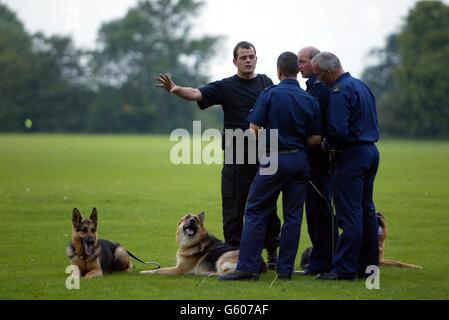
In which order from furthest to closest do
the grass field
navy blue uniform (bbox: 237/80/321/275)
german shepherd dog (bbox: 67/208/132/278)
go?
german shepherd dog (bbox: 67/208/132/278)
navy blue uniform (bbox: 237/80/321/275)
the grass field

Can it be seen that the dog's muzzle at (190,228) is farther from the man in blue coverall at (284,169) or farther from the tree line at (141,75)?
the tree line at (141,75)

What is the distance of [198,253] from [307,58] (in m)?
2.72

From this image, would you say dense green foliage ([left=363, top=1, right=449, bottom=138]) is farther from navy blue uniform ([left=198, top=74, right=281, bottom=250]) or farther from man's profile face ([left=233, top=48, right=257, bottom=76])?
man's profile face ([left=233, top=48, right=257, bottom=76])

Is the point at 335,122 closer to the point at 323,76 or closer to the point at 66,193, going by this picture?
the point at 323,76

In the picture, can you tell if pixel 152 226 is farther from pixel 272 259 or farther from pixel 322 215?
pixel 322 215

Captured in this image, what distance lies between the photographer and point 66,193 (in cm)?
2305

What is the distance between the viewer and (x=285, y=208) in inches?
420

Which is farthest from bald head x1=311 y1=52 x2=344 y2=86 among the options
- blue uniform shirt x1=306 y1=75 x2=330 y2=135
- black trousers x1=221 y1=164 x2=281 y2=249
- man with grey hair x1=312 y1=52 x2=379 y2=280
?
black trousers x1=221 y1=164 x2=281 y2=249

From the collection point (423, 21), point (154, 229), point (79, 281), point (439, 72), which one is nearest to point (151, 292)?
point (79, 281)

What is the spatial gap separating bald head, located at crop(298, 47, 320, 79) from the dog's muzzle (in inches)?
89.4

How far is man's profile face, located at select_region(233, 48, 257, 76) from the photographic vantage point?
36.8 ft

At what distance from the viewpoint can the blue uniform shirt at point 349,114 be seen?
10320mm

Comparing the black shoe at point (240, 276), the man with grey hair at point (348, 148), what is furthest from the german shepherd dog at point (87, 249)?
the man with grey hair at point (348, 148)

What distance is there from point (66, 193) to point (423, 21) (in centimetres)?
8041
